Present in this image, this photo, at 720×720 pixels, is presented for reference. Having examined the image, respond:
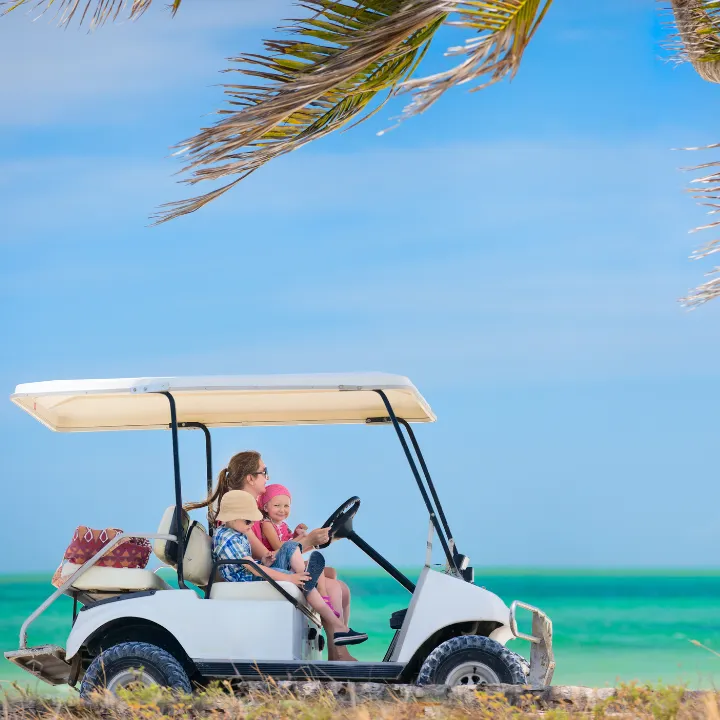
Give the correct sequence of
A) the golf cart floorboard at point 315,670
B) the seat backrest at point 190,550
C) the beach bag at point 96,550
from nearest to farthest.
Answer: the golf cart floorboard at point 315,670, the seat backrest at point 190,550, the beach bag at point 96,550

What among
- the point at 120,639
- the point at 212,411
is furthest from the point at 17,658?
the point at 212,411

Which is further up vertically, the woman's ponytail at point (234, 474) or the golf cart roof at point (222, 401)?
the golf cart roof at point (222, 401)

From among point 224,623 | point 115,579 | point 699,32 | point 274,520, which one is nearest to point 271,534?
point 274,520

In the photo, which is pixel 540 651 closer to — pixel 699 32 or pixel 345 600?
pixel 345 600

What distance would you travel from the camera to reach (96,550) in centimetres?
630

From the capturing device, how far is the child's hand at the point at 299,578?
6129 millimetres

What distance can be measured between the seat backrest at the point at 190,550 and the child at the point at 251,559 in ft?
0.24

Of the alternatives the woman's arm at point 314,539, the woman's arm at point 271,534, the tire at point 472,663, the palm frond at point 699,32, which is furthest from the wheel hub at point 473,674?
the palm frond at point 699,32

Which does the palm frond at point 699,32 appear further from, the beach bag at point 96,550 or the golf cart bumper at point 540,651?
the beach bag at point 96,550

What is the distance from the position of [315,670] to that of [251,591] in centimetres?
54

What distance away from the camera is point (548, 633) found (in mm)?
6496

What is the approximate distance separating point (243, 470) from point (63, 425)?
1.30 metres

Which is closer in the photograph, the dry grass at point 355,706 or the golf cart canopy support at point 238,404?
the dry grass at point 355,706

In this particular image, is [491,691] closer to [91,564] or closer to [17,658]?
[91,564]
